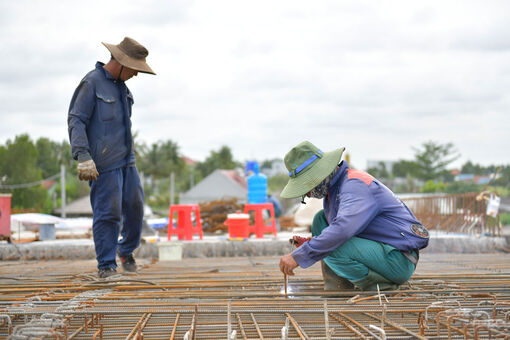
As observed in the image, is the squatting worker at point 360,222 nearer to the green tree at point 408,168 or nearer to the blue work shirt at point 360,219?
the blue work shirt at point 360,219

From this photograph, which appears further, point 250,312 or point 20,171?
point 20,171

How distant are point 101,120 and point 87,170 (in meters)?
0.44

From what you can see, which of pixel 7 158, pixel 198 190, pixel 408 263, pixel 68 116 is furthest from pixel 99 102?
pixel 198 190

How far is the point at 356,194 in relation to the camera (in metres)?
2.37

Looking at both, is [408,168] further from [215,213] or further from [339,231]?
[339,231]

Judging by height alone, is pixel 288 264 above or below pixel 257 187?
below

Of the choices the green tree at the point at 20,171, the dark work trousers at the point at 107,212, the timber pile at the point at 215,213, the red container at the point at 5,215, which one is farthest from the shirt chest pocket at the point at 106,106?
the green tree at the point at 20,171

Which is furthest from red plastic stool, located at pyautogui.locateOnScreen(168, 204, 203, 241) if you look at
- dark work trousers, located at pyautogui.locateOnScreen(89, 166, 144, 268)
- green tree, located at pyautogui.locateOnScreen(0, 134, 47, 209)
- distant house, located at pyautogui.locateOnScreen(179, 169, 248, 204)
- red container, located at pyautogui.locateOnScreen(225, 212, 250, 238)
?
distant house, located at pyautogui.locateOnScreen(179, 169, 248, 204)

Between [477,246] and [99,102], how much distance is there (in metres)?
5.65

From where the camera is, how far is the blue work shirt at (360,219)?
229 centimetres

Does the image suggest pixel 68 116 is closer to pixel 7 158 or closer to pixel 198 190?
pixel 7 158

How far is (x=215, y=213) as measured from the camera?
36.5ft

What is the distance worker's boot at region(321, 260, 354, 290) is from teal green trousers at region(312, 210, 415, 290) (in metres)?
0.12

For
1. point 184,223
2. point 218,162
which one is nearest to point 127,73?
point 184,223
